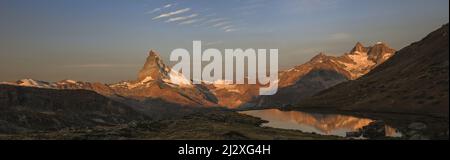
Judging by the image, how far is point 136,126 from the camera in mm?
134375

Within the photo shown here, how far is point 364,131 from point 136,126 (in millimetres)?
61278
